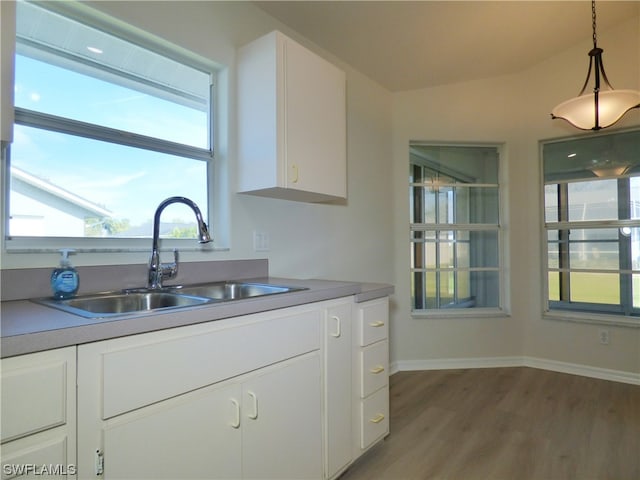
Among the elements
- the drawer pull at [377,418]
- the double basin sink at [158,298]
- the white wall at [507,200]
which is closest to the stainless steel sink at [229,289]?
the double basin sink at [158,298]

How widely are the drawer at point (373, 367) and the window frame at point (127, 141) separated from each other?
0.95 meters

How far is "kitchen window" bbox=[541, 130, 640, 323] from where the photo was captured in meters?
3.00

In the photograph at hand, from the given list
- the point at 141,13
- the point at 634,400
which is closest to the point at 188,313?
the point at 141,13

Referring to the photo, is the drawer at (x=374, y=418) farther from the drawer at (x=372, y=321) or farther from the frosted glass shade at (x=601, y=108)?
the frosted glass shade at (x=601, y=108)

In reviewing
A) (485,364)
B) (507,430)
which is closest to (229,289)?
(507,430)

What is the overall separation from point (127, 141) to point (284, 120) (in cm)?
75

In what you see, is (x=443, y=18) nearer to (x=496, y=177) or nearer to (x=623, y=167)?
(x=496, y=177)

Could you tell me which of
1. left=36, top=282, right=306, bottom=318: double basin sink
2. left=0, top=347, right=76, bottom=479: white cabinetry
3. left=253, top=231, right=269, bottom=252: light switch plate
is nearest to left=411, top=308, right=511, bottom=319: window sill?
left=253, top=231, right=269, bottom=252: light switch plate

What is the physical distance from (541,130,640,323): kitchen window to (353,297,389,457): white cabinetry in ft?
7.14

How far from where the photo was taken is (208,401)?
44.1 inches

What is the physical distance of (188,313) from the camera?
107 centimetres

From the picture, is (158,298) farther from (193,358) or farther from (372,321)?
(372,321)

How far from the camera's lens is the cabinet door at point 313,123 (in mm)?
1968

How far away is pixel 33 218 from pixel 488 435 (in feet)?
8.20
